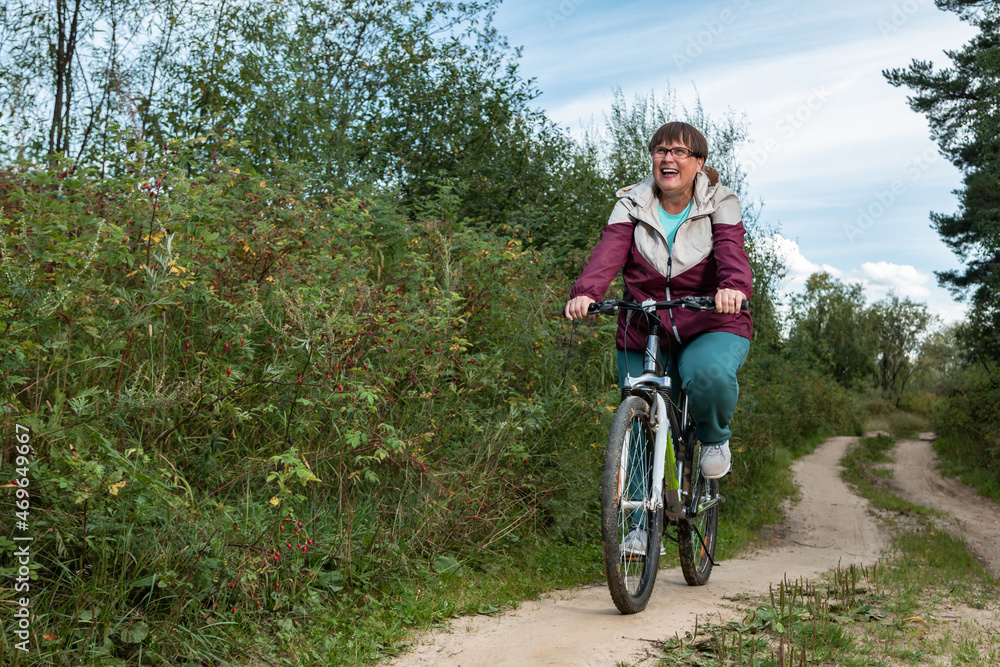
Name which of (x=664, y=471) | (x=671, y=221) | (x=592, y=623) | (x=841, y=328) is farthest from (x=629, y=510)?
(x=841, y=328)

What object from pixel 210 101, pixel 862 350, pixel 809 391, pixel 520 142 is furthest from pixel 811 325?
pixel 210 101

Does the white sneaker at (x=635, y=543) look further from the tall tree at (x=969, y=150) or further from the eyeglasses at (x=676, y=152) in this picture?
the tall tree at (x=969, y=150)

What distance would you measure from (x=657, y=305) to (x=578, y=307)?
0.39 m

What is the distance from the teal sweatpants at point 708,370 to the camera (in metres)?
3.98

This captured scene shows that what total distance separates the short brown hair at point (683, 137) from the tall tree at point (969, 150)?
1211 cm

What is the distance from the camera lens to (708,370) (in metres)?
3.96

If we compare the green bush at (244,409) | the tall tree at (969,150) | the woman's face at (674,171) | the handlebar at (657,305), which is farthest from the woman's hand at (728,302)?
the tall tree at (969,150)

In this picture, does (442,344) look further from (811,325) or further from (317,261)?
(811,325)

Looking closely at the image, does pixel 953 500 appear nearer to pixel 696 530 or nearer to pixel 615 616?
pixel 696 530

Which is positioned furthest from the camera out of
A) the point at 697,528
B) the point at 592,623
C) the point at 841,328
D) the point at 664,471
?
the point at 841,328

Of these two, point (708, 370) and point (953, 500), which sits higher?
point (708, 370)

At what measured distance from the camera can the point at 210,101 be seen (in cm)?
775

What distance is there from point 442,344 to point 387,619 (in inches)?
68.6

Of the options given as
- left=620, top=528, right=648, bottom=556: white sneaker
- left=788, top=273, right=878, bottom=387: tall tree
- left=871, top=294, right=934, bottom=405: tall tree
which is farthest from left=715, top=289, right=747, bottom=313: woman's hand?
left=871, top=294, right=934, bottom=405: tall tree
